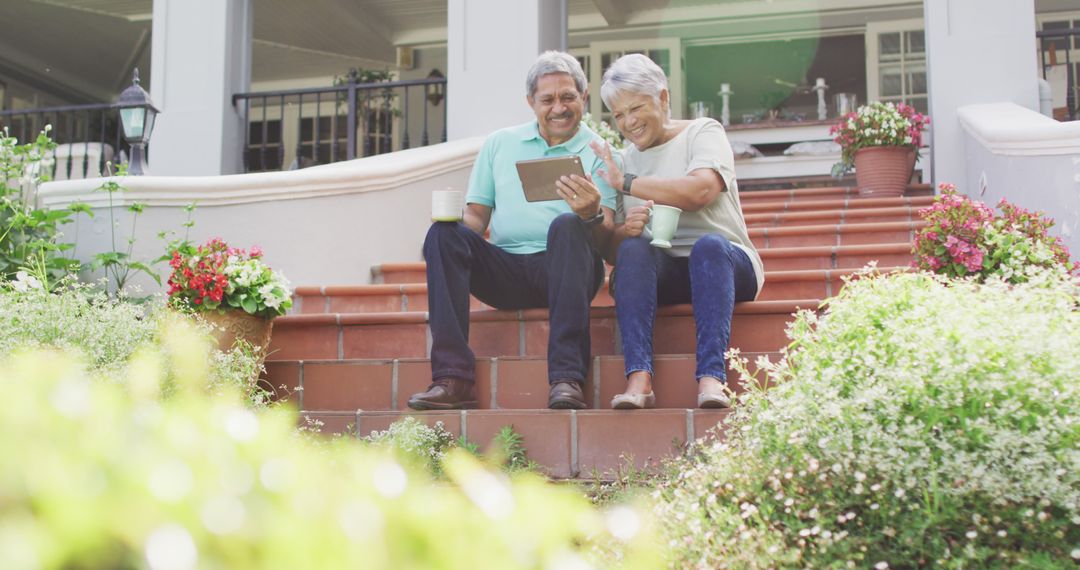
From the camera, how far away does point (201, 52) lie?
680cm

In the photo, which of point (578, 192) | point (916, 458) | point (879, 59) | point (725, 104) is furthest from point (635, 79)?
point (879, 59)

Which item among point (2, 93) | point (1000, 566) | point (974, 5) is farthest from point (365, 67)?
point (1000, 566)

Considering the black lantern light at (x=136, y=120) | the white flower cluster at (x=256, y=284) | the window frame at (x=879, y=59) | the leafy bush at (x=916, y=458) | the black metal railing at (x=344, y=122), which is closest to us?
the leafy bush at (x=916, y=458)

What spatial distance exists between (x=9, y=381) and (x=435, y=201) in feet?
8.21

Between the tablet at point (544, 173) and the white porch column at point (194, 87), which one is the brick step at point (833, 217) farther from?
the white porch column at point (194, 87)

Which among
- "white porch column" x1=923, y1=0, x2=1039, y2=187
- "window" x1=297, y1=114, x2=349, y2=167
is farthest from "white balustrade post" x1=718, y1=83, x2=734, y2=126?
"window" x1=297, y1=114, x2=349, y2=167

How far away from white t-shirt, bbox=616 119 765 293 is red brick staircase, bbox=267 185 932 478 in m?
0.22

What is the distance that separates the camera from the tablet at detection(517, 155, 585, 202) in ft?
9.91

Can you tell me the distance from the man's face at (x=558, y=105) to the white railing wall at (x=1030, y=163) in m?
1.74

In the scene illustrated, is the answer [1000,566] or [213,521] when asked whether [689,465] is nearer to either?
[1000,566]

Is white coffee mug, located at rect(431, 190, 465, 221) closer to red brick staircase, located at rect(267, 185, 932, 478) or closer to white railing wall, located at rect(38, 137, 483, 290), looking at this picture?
red brick staircase, located at rect(267, 185, 932, 478)

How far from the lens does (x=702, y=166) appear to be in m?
3.09

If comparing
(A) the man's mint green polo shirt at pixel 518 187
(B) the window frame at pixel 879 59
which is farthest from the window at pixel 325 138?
(A) the man's mint green polo shirt at pixel 518 187

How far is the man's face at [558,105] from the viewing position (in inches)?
130
